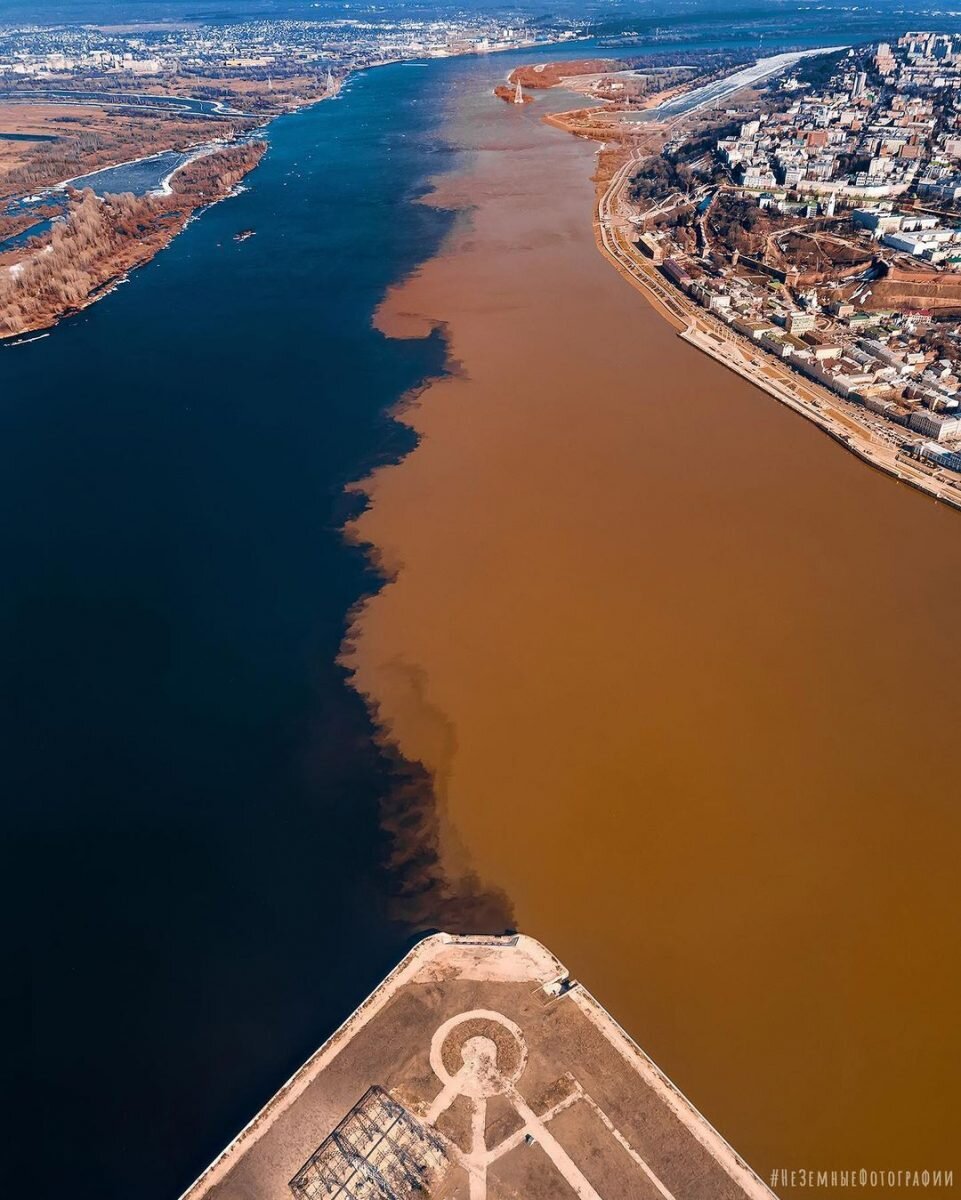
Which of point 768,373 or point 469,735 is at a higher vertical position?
point 768,373

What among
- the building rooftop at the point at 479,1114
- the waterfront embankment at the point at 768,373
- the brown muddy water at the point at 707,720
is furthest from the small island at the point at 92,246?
the building rooftop at the point at 479,1114

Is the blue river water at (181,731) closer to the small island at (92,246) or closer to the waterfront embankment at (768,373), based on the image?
the small island at (92,246)

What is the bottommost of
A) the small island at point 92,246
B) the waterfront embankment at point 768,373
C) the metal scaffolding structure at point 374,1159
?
the metal scaffolding structure at point 374,1159

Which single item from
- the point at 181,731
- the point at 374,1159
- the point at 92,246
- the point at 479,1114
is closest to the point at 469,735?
the point at 181,731

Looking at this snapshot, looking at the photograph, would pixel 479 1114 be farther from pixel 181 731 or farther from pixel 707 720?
pixel 181 731

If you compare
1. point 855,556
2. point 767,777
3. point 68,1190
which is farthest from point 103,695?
point 855,556

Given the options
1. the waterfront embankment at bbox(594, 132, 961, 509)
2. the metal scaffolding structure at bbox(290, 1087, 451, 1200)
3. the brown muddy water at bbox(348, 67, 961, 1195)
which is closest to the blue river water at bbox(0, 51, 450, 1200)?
the metal scaffolding structure at bbox(290, 1087, 451, 1200)
